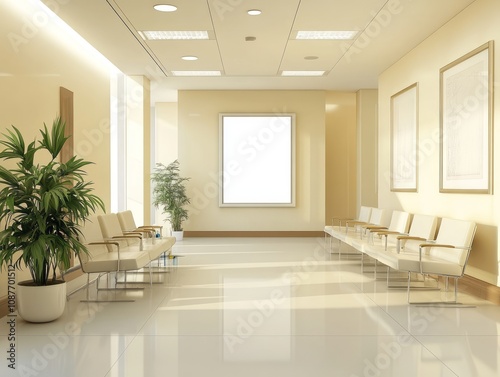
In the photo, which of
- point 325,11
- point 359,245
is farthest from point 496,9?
point 359,245

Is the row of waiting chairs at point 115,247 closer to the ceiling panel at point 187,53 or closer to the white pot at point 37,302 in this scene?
the white pot at point 37,302

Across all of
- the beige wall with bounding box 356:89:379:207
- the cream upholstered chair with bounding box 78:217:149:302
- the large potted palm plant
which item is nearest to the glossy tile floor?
the large potted palm plant

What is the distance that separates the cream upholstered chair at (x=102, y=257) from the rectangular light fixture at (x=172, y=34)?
128 inches

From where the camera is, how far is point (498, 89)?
6.38 metres

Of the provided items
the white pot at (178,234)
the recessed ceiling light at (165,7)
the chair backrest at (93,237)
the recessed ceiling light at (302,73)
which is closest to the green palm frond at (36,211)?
the chair backrest at (93,237)

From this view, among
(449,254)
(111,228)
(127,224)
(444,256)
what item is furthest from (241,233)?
(449,254)

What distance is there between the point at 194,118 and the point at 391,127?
213 inches

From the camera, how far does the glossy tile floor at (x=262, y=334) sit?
4.05 m

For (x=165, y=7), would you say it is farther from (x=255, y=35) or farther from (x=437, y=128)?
(x=437, y=128)

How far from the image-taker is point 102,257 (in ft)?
22.5

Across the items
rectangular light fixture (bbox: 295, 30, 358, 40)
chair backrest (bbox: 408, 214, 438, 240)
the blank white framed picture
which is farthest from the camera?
the blank white framed picture

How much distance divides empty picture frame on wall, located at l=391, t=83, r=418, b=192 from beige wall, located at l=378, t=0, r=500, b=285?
163 mm

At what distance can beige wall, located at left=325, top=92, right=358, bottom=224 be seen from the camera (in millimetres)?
16109

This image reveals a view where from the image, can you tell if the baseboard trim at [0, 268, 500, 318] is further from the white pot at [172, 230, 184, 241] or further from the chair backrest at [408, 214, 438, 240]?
the white pot at [172, 230, 184, 241]
